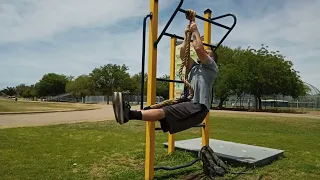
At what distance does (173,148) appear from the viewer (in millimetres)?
5453

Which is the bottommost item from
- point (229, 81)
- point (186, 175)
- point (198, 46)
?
point (186, 175)

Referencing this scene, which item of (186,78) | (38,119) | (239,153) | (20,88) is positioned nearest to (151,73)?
(186,78)

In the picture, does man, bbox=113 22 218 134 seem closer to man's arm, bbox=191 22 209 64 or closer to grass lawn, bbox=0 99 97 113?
man's arm, bbox=191 22 209 64

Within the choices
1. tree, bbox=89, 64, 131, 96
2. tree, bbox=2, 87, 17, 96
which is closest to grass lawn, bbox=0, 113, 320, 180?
tree, bbox=89, 64, 131, 96

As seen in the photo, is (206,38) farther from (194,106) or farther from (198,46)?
(194,106)

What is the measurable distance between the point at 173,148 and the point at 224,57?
3576cm

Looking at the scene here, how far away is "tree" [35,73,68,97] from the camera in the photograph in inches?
2933

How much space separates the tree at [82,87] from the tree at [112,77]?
278cm

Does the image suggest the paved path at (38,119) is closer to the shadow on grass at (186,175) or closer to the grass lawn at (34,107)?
the grass lawn at (34,107)

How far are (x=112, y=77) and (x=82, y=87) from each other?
1023 cm

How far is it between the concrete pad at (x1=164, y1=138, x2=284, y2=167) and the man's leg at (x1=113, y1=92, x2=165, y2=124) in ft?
6.67

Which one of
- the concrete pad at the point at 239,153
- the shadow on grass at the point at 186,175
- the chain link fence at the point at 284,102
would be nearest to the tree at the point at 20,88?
the chain link fence at the point at 284,102

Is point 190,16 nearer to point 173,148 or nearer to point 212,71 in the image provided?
point 212,71

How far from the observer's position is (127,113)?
2984mm
